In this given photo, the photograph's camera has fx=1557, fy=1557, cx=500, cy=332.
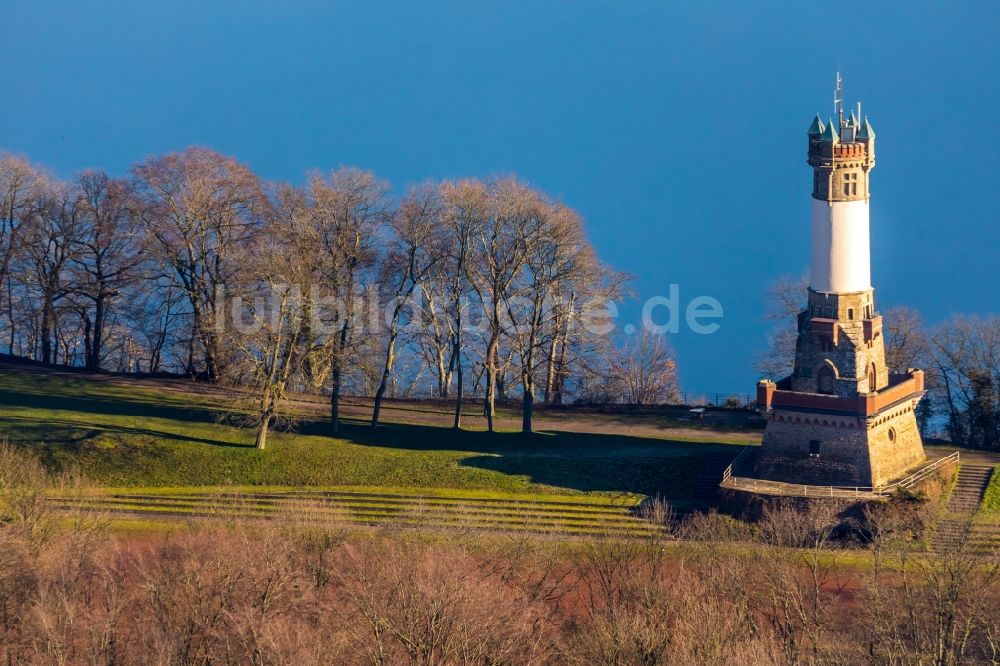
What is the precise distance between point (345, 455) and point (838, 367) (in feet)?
77.6

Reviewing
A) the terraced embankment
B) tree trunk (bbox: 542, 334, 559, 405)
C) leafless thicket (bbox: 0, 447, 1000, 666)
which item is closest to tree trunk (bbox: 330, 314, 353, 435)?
the terraced embankment

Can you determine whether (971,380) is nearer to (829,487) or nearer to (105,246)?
(829,487)

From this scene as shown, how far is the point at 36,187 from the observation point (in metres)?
88.0

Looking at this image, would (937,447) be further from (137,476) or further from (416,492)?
(137,476)

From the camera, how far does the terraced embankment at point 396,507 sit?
66.2 metres

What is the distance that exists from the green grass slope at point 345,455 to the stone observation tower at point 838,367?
4.83 meters

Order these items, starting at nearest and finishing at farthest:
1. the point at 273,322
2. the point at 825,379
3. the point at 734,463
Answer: the point at 825,379 → the point at 734,463 → the point at 273,322

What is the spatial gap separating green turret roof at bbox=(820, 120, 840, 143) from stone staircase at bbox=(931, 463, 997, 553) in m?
16.5

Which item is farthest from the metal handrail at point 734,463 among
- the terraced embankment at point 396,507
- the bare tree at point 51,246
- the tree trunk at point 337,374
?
the bare tree at point 51,246

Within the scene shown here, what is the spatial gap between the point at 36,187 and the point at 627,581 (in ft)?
155

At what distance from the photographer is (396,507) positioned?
69688 mm

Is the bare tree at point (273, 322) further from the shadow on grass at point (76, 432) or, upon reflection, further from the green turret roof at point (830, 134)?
the green turret roof at point (830, 134)

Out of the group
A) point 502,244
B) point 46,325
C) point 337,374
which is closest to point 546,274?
point 502,244

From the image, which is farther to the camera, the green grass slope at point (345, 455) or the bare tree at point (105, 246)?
the bare tree at point (105, 246)
